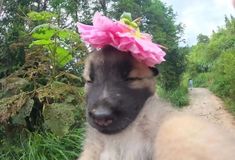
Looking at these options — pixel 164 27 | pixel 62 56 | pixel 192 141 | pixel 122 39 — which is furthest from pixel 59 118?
pixel 164 27

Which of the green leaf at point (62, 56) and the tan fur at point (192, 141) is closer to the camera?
the tan fur at point (192, 141)

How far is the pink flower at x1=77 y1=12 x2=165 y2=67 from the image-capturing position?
282cm

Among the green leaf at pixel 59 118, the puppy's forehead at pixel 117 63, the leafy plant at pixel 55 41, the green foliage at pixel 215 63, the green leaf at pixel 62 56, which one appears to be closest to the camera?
the puppy's forehead at pixel 117 63

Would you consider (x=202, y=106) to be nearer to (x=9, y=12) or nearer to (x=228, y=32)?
(x=228, y=32)

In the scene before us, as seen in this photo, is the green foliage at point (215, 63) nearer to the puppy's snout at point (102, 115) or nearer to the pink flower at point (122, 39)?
the pink flower at point (122, 39)

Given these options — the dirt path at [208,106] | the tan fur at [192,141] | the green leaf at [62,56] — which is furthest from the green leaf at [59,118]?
the dirt path at [208,106]

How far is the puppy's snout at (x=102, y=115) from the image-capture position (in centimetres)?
267

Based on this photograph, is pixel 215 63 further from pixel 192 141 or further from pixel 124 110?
pixel 192 141

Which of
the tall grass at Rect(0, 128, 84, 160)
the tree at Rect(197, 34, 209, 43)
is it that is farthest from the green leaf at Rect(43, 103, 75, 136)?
the tree at Rect(197, 34, 209, 43)

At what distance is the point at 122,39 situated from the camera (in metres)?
2.84

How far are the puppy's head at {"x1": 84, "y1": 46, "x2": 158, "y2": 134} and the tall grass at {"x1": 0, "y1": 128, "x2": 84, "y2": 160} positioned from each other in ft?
12.8

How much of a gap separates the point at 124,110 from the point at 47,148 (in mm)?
4302

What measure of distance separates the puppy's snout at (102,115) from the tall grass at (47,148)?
3.99 meters

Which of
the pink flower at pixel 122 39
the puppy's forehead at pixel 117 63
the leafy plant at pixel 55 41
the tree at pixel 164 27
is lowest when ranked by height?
the puppy's forehead at pixel 117 63
